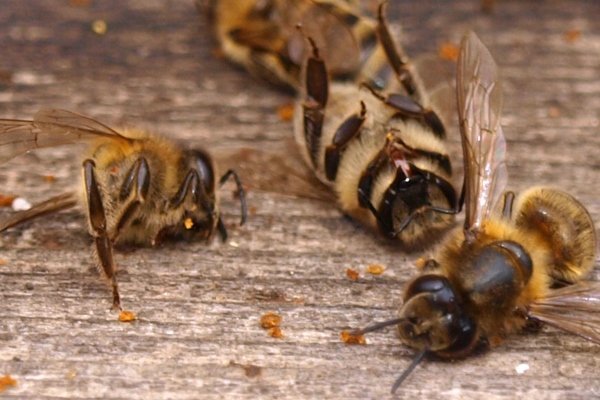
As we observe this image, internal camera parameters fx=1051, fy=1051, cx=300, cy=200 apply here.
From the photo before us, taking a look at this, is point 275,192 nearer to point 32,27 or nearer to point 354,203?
point 354,203

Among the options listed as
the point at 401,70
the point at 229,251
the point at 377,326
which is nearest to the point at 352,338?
the point at 377,326

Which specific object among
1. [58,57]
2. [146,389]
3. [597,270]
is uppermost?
[58,57]

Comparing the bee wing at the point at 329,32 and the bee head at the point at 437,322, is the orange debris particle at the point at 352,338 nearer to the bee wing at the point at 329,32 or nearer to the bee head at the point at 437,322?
the bee head at the point at 437,322

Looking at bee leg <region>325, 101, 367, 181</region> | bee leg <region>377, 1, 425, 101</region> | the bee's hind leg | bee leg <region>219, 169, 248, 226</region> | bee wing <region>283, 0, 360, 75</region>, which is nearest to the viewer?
bee leg <region>219, 169, 248, 226</region>

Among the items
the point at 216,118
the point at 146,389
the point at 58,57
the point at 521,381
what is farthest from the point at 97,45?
the point at 521,381

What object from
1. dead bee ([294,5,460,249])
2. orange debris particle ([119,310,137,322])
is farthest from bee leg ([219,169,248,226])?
orange debris particle ([119,310,137,322])

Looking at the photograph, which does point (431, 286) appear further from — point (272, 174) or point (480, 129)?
point (272, 174)

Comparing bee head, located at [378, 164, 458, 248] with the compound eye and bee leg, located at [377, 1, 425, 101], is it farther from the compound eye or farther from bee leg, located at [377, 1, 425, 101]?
bee leg, located at [377, 1, 425, 101]
